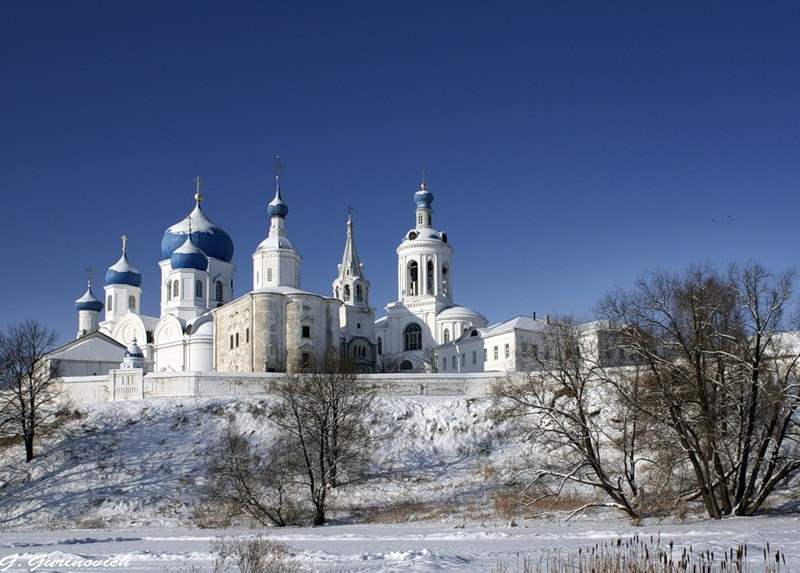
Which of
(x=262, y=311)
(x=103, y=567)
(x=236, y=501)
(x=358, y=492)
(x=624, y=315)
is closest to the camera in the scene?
(x=103, y=567)

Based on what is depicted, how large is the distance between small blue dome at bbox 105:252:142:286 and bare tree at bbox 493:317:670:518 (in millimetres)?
39940

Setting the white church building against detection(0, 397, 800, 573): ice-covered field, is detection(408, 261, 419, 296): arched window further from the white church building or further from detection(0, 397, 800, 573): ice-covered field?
detection(0, 397, 800, 573): ice-covered field

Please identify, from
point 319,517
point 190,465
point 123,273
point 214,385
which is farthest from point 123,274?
point 319,517

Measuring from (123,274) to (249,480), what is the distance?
41.7 m

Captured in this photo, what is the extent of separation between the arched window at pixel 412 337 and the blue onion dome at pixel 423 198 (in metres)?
9.61

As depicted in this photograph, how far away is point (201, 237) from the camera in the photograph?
2451 inches

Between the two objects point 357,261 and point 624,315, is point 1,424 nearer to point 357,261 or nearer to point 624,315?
point 624,315

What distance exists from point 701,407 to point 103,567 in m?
14.7

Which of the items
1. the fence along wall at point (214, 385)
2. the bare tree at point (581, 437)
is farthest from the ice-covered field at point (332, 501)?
the fence along wall at point (214, 385)

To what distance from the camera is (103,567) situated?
1512 cm

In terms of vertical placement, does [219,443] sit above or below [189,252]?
below

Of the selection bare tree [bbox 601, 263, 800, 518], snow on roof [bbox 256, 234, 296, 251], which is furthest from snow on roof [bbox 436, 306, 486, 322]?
bare tree [bbox 601, 263, 800, 518]

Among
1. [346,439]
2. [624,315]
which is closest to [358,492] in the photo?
[346,439]

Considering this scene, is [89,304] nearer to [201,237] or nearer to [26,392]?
[201,237]
